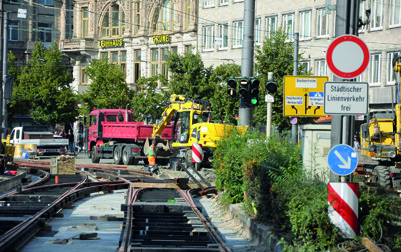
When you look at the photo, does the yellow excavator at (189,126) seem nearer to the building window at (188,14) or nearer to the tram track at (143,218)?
the tram track at (143,218)

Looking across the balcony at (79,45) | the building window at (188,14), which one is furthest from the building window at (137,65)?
the building window at (188,14)

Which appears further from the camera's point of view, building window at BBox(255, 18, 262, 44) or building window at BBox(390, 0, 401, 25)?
building window at BBox(255, 18, 262, 44)

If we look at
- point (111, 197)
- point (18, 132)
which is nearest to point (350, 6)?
point (111, 197)

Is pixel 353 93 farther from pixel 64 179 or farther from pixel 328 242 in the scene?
pixel 64 179

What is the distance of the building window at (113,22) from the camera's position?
228 ft

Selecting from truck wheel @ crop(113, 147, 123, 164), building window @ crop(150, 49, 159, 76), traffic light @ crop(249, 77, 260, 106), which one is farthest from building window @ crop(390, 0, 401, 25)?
building window @ crop(150, 49, 159, 76)

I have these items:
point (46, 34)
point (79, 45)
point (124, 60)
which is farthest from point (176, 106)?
point (46, 34)

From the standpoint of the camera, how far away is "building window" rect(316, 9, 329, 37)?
4941 cm

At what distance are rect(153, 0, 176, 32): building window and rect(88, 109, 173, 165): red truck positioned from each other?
24039 mm

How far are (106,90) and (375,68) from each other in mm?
23878

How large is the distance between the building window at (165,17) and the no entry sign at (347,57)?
55.2m

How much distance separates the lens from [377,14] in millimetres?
45219

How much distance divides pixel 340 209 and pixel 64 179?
17.4 m

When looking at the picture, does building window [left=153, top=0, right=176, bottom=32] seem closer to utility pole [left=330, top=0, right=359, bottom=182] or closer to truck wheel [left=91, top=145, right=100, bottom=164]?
truck wheel [left=91, top=145, right=100, bottom=164]
